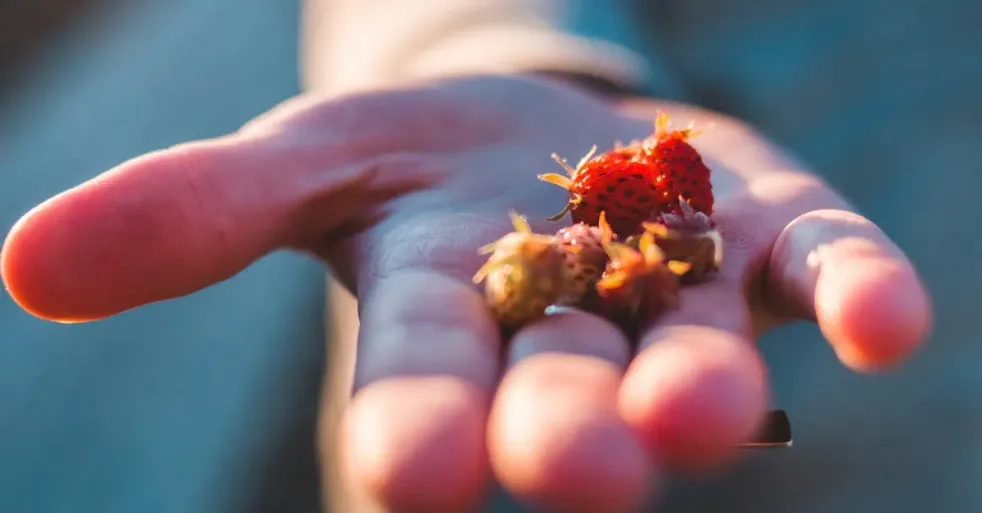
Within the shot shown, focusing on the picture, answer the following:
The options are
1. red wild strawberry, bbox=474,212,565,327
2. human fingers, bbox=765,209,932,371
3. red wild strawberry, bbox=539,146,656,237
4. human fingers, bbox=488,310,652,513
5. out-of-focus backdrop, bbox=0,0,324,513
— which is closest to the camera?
human fingers, bbox=488,310,652,513

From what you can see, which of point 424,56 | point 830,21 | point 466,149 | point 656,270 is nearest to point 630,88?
point 424,56

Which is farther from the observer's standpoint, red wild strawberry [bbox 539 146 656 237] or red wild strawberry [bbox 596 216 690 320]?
red wild strawberry [bbox 539 146 656 237]

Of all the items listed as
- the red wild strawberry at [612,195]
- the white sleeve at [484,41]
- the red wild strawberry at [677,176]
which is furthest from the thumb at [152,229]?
the white sleeve at [484,41]

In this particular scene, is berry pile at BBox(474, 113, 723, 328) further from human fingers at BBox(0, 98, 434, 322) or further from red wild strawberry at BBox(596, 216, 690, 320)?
human fingers at BBox(0, 98, 434, 322)

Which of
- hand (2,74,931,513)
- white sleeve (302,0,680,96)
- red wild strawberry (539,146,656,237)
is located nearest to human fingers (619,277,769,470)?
hand (2,74,931,513)

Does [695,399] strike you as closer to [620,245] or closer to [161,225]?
[620,245]

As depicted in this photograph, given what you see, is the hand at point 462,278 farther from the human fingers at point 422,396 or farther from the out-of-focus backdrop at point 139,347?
the out-of-focus backdrop at point 139,347
